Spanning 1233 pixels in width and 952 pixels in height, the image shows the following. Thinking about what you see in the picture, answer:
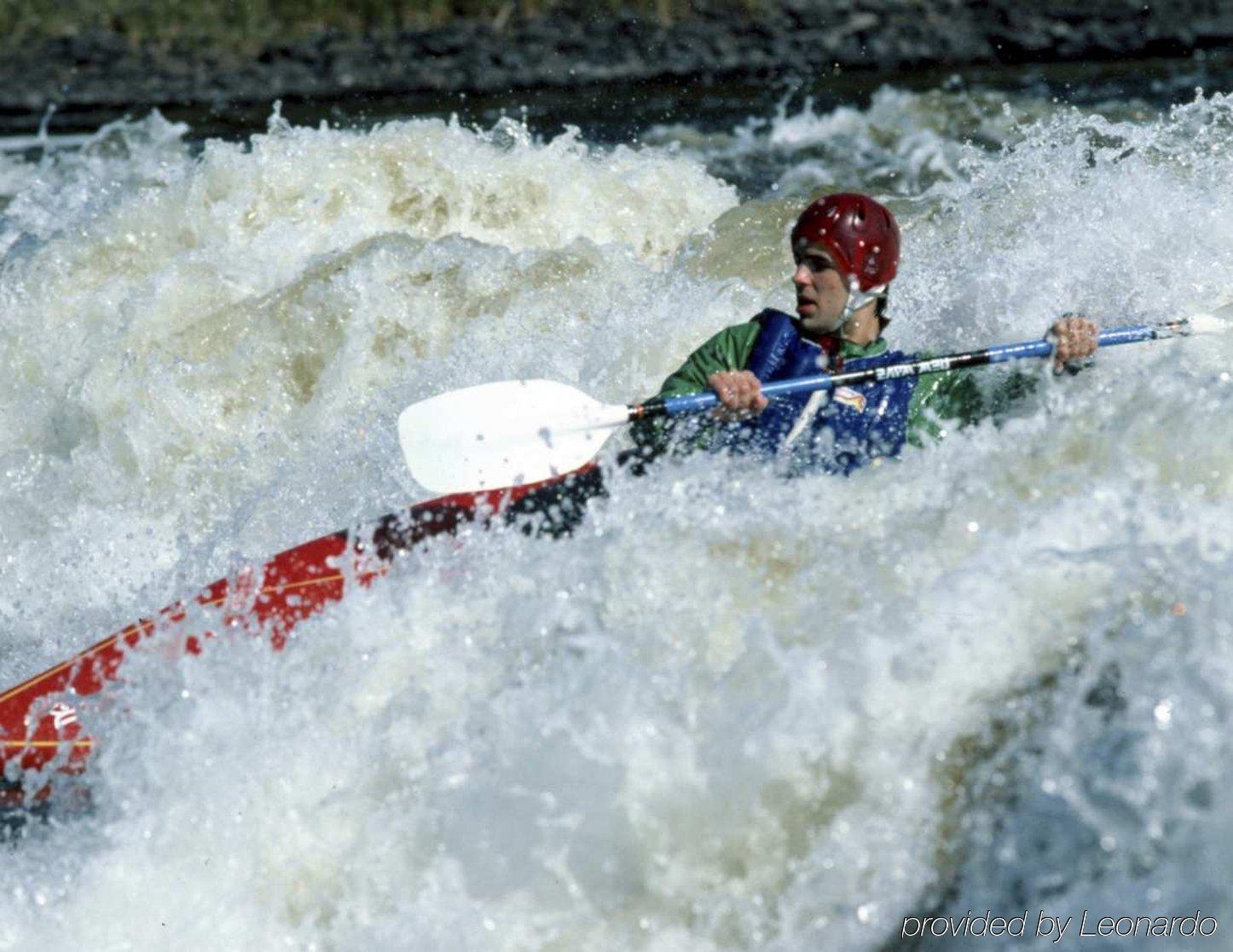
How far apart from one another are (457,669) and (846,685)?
855 millimetres

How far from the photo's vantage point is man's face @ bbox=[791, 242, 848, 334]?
3982 millimetres

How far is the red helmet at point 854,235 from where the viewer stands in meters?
3.96

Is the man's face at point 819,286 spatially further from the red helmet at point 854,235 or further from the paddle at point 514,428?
the paddle at point 514,428

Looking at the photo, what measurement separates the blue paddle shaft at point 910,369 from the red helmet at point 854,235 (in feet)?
0.74

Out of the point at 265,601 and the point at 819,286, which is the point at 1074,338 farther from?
the point at 265,601

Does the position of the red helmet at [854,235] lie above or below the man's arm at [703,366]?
above

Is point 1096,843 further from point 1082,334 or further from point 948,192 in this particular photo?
point 948,192

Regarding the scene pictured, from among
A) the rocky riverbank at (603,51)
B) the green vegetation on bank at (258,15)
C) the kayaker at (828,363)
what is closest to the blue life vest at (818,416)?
the kayaker at (828,363)

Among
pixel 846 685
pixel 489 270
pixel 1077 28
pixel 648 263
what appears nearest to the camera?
pixel 846 685

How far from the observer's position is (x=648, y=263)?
637cm

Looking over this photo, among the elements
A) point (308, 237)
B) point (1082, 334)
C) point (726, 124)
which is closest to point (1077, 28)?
point (726, 124)

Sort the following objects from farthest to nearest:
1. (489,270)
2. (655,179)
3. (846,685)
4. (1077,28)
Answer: (1077,28)
(655,179)
(489,270)
(846,685)

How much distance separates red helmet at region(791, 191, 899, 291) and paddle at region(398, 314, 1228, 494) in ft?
1.25

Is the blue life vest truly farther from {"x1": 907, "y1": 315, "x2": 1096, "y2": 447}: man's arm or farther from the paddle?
the paddle
